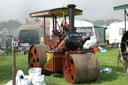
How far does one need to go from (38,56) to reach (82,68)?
1916mm

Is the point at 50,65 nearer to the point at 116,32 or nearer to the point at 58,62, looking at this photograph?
the point at 58,62

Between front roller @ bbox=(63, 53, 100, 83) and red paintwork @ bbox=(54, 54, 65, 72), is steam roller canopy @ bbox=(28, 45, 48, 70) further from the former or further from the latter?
front roller @ bbox=(63, 53, 100, 83)

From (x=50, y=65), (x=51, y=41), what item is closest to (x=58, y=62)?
(x=50, y=65)

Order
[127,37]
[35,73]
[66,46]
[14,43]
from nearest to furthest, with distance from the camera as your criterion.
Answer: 1. [14,43]
2. [35,73]
3. [66,46]
4. [127,37]

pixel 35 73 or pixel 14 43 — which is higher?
pixel 14 43

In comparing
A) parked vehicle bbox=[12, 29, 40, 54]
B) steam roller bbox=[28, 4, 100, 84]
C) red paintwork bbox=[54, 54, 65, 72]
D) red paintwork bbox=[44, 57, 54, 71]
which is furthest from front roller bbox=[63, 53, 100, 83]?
parked vehicle bbox=[12, 29, 40, 54]

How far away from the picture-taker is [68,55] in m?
6.35

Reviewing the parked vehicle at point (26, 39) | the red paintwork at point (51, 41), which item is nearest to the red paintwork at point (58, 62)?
the red paintwork at point (51, 41)

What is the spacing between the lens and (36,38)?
56.7ft

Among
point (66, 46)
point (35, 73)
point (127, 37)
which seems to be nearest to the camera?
point (35, 73)

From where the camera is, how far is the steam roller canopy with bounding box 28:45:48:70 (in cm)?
734

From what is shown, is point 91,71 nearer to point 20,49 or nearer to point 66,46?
point 66,46

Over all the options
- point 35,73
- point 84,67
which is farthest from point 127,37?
point 35,73

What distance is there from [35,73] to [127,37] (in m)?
4.08
